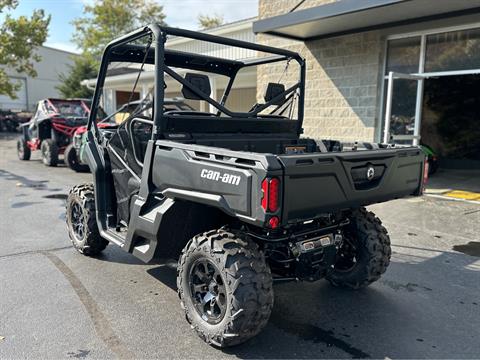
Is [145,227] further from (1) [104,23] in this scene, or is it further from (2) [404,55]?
(1) [104,23]

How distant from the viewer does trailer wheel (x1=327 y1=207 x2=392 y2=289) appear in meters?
3.84

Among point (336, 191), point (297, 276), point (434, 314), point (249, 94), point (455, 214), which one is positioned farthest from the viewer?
point (249, 94)

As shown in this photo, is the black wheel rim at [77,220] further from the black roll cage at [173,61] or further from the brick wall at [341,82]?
the brick wall at [341,82]

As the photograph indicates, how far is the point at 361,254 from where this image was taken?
3891 mm

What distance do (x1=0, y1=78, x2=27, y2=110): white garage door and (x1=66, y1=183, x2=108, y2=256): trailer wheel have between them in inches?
1499

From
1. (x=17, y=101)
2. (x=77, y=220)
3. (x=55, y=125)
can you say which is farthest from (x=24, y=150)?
(x=17, y=101)

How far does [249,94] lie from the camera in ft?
61.1

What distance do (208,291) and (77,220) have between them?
8.28 feet

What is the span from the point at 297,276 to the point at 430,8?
697cm

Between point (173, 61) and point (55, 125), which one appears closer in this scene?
point (173, 61)

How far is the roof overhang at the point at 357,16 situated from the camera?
7836 mm

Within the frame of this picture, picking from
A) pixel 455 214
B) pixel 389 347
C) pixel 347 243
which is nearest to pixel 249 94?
pixel 455 214

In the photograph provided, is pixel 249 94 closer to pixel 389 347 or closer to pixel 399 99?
pixel 399 99

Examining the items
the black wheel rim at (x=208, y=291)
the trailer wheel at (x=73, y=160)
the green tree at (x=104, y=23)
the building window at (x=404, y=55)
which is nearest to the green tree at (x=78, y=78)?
the green tree at (x=104, y=23)
